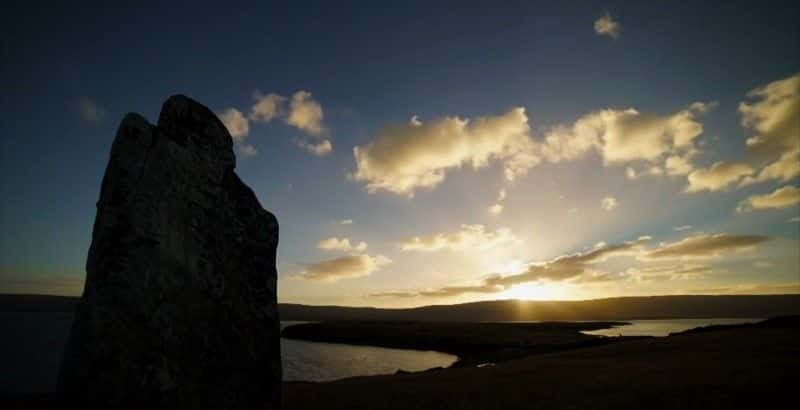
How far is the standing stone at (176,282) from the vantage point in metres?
6.50

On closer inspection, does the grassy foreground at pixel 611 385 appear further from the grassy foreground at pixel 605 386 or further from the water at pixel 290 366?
the water at pixel 290 366

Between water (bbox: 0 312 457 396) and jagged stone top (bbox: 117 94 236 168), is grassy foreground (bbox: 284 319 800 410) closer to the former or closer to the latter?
jagged stone top (bbox: 117 94 236 168)

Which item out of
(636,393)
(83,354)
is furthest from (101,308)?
(636,393)

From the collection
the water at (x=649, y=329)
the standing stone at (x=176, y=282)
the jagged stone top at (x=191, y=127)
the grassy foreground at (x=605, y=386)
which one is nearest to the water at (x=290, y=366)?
the grassy foreground at (x=605, y=386)

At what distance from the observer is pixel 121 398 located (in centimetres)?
627

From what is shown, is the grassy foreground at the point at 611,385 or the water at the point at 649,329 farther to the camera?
the water at the point at 649,329

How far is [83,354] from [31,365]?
48.1 m

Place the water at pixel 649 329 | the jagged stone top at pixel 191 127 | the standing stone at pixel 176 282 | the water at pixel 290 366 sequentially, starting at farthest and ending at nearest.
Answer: the water at pixel 649 329, the water at pixel 290 366, the jagged stone top at pixel 191 127, the standing stone at pixel 176 282

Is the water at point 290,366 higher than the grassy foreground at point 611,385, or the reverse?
the grassy foreground at point 611,385

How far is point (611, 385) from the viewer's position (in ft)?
41.5

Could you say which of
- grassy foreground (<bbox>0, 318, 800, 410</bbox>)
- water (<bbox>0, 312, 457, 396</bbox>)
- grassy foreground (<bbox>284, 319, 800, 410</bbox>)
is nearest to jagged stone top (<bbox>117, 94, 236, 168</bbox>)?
grassy foreground (<bbox>0, 318, 800, 410</bbox>)

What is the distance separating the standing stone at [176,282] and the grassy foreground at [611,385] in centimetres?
567

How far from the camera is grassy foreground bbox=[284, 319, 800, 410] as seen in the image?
10.5 metres

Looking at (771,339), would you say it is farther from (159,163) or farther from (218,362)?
(159,163)
